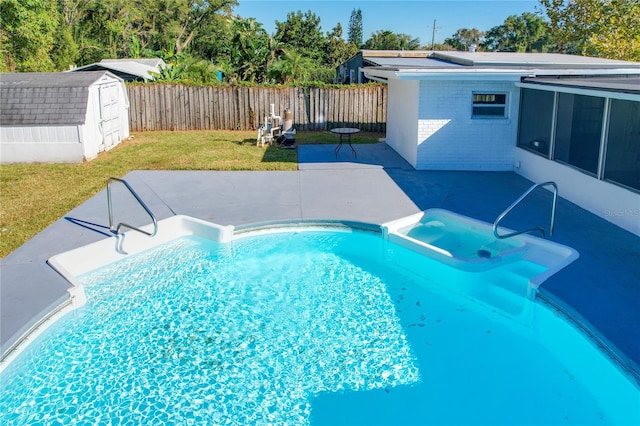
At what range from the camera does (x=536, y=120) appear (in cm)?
1302

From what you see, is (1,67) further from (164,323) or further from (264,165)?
(164,323)

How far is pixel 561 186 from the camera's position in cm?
1164

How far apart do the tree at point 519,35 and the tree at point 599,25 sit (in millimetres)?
40232

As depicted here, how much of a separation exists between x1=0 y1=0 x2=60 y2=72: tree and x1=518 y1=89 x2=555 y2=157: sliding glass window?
24.3 metres

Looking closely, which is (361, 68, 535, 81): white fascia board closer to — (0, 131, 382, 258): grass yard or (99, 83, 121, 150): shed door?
(0, 131, 382, 258): grass yard

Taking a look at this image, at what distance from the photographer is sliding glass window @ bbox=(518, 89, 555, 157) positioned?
1235 cm

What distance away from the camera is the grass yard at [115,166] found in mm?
10312

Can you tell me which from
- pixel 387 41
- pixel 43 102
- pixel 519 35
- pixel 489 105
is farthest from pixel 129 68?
pixel 519 35

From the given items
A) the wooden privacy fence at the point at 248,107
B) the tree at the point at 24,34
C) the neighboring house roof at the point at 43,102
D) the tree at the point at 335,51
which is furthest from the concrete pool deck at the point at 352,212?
the tree at the point at 335,51

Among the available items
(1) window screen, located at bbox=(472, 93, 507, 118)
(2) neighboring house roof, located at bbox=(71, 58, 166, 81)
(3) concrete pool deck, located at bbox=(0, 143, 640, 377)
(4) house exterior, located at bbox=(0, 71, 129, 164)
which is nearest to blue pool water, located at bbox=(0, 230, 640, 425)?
(3) concrete pool deck, located at bbox=(0, 143, 640, 377)

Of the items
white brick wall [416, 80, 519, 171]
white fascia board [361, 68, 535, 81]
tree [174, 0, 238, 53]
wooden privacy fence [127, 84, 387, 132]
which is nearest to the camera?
white fascia board [361, 68, 535, 81]

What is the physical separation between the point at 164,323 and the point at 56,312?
1315 millimetres

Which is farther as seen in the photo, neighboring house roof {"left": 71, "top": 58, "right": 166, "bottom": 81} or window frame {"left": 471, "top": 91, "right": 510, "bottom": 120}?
neighboring house roof {"left": 71, "top": 58, "right": 166, "bottom": 81}

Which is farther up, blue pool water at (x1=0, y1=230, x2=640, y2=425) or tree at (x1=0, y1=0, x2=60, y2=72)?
tree at (x1=0, y1=0, x2=60, y2=72)
